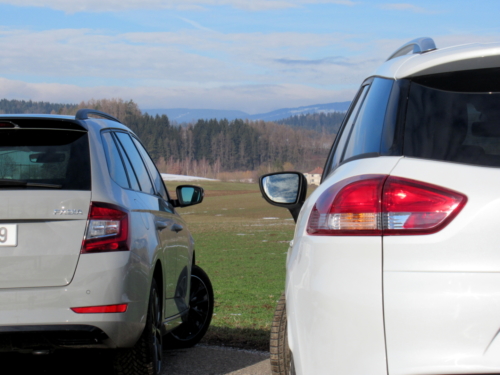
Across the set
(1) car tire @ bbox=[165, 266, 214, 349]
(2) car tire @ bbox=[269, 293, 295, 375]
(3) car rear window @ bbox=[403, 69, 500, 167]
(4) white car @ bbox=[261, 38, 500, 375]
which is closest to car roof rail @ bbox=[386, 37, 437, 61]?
(4) white car @ bbox=[261, 38, 500, 375]

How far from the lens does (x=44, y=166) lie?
13.8 feet

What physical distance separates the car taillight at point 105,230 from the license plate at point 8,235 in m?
0.37

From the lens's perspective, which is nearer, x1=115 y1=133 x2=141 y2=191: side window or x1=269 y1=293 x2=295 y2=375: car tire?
x1=269 y1=293 x2=295 y2=375: car tire

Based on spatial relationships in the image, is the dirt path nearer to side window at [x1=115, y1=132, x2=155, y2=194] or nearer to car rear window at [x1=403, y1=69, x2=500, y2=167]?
side window at [x1=115, y1=132, x2=155, y2=194]

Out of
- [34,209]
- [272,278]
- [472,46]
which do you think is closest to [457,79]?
[472,46]

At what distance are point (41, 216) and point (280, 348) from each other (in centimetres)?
158

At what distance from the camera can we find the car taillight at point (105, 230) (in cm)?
397

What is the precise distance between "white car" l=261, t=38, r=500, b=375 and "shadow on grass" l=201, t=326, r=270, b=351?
4.16 m

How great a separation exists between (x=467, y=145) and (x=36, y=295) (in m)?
2.57

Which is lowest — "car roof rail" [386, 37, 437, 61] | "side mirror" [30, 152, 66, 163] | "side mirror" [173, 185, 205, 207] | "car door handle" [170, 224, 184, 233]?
"car door handle" [170, 224, 184, 233]

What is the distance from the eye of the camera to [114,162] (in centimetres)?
453

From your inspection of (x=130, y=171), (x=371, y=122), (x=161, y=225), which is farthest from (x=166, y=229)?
(x=371, y=122)

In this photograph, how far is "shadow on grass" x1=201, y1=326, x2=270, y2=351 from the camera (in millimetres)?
6539

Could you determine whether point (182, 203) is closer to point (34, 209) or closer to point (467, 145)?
point (34, 209)
